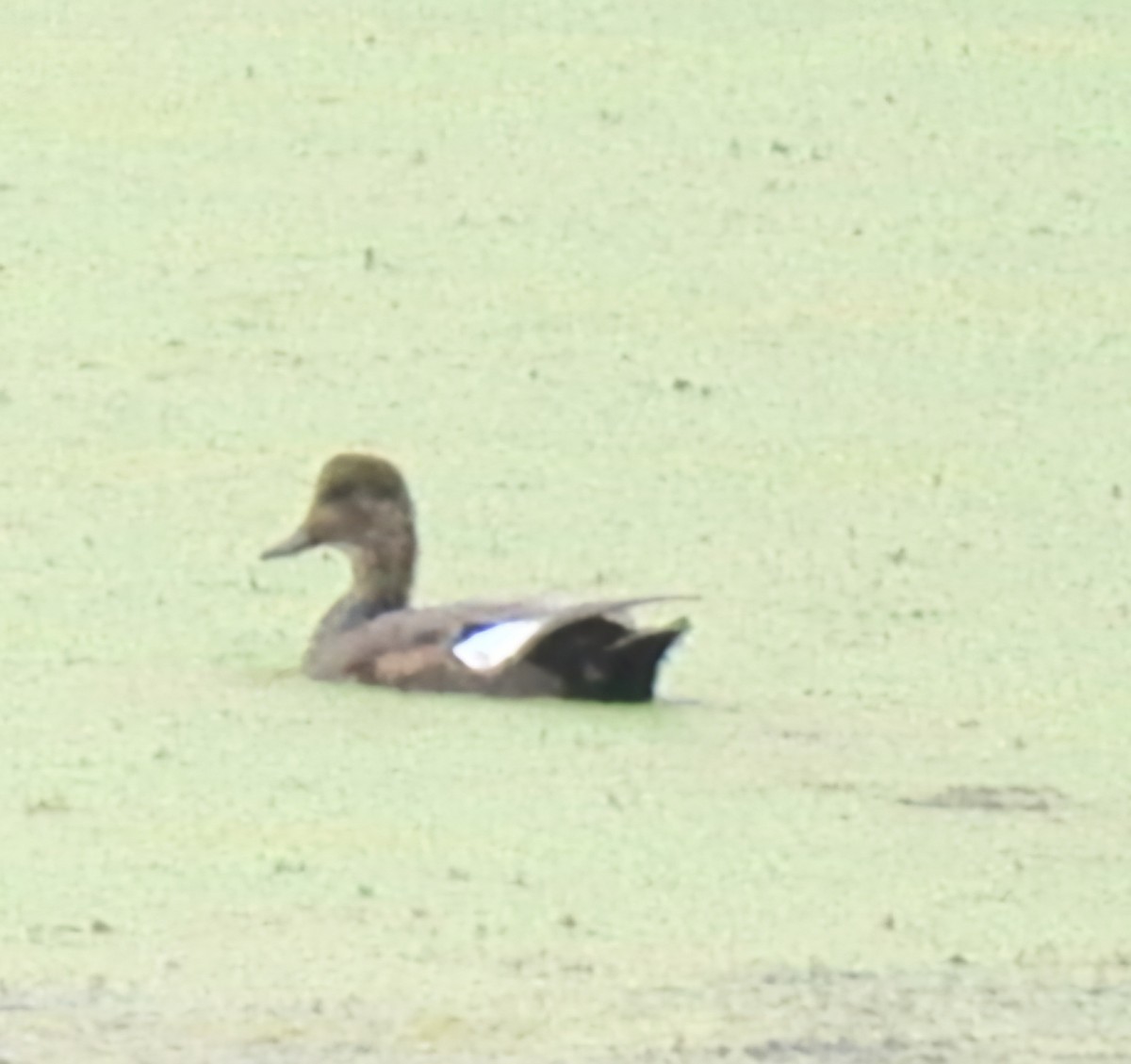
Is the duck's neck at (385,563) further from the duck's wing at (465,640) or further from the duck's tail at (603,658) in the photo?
the duck's tail at (603,658)

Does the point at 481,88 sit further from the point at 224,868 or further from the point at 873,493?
the point at 224,868

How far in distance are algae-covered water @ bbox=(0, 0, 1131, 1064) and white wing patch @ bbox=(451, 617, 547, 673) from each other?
1.9 inches

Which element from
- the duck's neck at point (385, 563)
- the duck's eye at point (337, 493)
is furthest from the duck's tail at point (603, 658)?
the duck's eye at point (337, 493)

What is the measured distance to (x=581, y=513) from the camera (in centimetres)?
474

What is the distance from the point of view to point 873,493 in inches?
191

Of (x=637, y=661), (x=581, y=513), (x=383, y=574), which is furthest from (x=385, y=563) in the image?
(x=637, y=661)

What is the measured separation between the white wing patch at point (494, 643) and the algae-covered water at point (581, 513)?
0.16 ft

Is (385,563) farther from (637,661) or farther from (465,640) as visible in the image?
(637,661)

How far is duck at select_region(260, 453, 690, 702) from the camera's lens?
13.8ft

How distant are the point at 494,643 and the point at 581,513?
0.54 meters

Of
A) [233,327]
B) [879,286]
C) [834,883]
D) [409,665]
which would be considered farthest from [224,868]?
[879,286]

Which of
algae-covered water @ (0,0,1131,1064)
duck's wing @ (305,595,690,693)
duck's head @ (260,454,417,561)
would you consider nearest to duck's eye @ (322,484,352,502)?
duck's head @ (260,454,417,561)

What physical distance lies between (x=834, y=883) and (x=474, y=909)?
0.29m

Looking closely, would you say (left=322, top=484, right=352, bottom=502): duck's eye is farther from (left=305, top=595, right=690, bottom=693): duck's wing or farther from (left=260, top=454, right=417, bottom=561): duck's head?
(left=305, top=595, right=690, bottom=693): duck's wing
